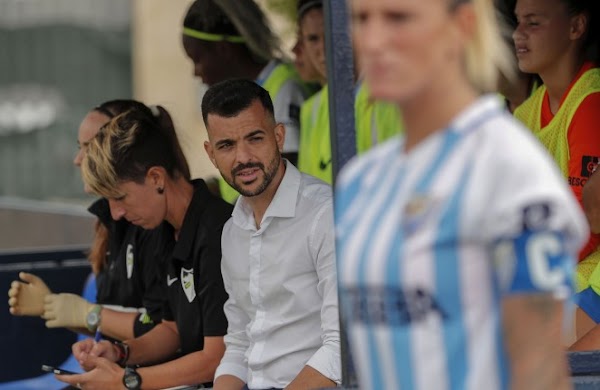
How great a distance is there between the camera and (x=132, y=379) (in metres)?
3.86

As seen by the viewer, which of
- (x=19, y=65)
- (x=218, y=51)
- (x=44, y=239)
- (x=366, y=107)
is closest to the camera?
(x=366, y=107)

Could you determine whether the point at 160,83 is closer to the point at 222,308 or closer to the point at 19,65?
the point at 19,65

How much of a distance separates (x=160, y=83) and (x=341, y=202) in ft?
41.9

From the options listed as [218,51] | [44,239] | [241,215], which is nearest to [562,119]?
[241,215]

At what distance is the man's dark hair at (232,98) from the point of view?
11.7ft

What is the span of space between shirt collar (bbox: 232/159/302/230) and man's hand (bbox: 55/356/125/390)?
1.94 ft

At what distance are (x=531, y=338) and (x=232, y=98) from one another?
192 centimetres

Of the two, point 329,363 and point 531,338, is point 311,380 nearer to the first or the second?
point 329,363

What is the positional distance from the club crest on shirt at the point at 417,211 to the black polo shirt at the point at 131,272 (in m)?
2.43

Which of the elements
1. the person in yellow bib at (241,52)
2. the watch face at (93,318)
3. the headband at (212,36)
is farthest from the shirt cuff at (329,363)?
the headband at (212,36)

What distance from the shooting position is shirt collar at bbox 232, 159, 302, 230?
3.49 metres

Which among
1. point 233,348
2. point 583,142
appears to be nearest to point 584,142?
point 583,142

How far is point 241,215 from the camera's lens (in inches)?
142

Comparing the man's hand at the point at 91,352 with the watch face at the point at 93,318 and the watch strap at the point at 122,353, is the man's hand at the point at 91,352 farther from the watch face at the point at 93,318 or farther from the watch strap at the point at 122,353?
the watch face at the point at 93,318
